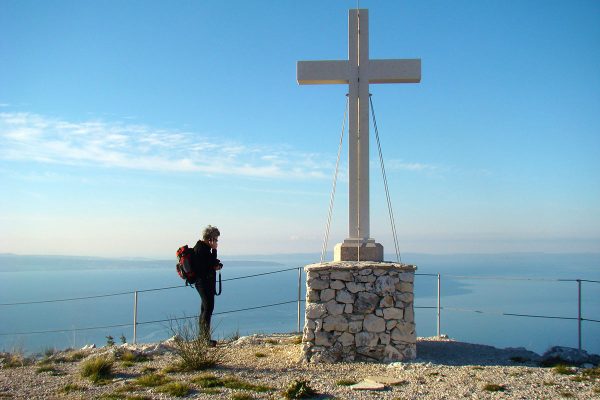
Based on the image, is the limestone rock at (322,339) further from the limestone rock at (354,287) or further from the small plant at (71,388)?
the small plant at (71,388)

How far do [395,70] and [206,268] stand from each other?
159 inches

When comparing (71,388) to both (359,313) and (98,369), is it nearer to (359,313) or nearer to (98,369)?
(98,369)

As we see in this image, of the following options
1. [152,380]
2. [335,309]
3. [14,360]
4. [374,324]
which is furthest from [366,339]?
[14,360]

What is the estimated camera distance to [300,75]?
798 cm

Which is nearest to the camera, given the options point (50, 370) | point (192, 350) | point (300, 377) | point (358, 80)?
point (300, 377)

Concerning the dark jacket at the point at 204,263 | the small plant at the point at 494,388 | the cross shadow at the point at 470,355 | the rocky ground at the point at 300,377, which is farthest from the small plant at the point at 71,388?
the small plant at the point at 494,388

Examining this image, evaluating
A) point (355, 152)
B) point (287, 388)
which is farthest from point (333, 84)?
point (287, 388)

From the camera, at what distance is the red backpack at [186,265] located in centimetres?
742

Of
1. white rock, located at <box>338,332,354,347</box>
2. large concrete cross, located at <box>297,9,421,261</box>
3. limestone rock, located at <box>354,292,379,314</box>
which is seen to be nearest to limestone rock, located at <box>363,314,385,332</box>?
limestone rock, located at <box>354,292,379,314</box>

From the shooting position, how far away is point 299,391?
5.03 m

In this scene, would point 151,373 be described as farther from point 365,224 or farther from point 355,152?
point 355,152

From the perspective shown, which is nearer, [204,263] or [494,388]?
[494,388]

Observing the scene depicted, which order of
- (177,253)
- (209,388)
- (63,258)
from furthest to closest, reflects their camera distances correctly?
1. (63,258)
2. (177,253)
3. (209,388)

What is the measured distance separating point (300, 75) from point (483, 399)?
5116 millimetres
